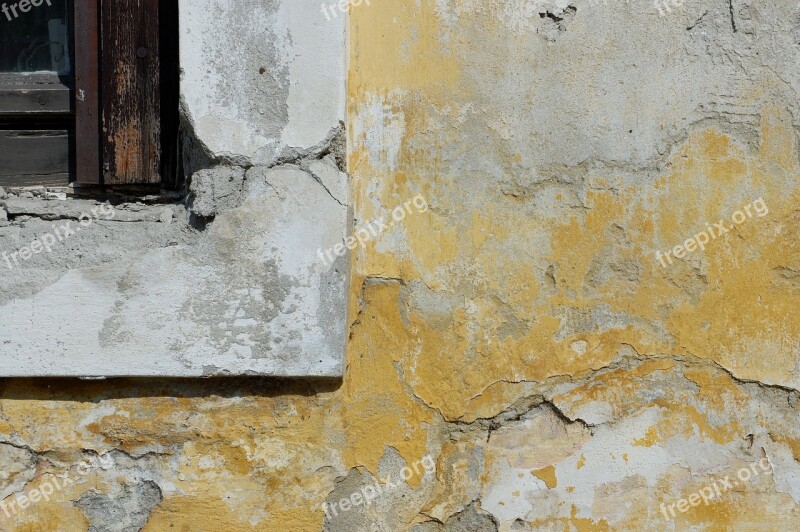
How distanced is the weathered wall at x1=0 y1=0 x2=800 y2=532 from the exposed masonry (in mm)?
103

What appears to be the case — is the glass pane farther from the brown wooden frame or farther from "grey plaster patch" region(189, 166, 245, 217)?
"grey plaster patch" region(189, 166, 245, 217)

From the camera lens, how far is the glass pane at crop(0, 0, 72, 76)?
5.66ft

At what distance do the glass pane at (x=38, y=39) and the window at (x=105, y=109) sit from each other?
66 mm

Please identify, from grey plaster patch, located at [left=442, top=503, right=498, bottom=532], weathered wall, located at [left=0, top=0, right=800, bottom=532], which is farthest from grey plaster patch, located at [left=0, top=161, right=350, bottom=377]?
grey plaster patch, located at [left=442, top=503, right=498, bottom=532]

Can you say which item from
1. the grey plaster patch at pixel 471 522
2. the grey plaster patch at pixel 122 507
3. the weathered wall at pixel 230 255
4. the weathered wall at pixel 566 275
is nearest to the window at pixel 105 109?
the weathered wall at pixel 230 255

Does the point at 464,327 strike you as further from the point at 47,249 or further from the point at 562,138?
the point at 47,249

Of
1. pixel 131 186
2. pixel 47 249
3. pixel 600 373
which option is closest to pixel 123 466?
pixel 47 249

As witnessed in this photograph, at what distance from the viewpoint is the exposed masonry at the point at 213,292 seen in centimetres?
150

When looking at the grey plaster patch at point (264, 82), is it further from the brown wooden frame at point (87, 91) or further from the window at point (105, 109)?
the brown wooden frame at point (87, 91)

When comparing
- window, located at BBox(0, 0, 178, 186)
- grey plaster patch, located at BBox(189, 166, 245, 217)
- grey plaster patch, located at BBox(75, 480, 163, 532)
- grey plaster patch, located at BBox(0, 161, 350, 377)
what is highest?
window, located at BBox(0, 0, 178, 186)

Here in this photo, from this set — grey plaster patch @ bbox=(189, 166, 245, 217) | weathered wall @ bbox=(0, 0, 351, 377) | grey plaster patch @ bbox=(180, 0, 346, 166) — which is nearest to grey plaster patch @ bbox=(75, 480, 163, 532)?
weathered wall @ bbox=(0, 0, 351, 377)

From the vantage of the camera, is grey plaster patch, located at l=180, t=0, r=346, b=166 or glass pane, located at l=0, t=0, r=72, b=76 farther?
glass pane, located at l=0, t=0, r=72, b=76

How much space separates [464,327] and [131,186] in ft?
2.71

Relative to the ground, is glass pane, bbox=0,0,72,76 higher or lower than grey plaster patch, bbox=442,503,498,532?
higher
